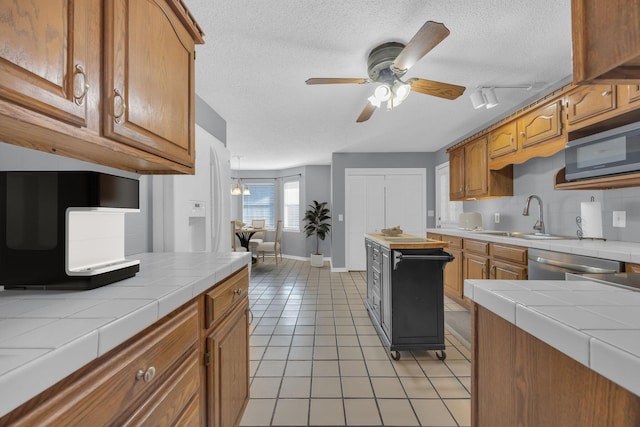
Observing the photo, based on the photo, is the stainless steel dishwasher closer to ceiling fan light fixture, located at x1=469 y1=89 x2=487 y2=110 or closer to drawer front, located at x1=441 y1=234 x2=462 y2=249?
drawer front, located at x1=441 y1=234 x2=462 y2=249

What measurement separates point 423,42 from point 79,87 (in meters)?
1.57

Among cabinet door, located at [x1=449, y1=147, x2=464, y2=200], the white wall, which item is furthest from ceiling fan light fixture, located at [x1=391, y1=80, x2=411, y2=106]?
cabinet door, located at [x1=449, y1=147, x2=464, y2=200]

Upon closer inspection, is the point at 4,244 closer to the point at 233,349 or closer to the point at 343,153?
the point at 233,349

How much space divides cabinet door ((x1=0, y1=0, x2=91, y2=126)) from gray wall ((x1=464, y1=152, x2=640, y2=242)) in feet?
10.9

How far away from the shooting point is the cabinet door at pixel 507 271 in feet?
7.78

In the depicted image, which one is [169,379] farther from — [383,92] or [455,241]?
[455,241]

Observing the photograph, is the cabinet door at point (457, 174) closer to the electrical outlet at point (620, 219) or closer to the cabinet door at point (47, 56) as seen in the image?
the electrical outlet at point (620, 219)

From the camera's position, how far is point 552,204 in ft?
9.53

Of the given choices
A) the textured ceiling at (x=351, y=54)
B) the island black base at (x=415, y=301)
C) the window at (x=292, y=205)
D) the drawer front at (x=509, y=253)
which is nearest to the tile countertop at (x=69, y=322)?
the island black base at (x=415, y=301)

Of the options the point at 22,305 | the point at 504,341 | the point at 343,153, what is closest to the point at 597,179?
the point at 504,341

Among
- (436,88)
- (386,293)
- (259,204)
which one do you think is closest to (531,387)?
(386,293)

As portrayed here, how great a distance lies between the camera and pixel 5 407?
0.39 meters

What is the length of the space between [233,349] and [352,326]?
1.81m

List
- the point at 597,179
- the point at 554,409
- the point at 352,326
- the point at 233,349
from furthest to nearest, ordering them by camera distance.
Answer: the point at 352,326, the point at 597,179, the point at 233,349, the point at 554,409
